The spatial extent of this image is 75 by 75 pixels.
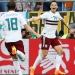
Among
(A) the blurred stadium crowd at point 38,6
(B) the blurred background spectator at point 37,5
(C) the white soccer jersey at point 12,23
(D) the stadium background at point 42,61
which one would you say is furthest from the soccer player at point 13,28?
(B) the blurred background spectator at point 37,5

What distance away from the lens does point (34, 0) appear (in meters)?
14.8

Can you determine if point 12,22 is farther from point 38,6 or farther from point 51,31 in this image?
point 38,6

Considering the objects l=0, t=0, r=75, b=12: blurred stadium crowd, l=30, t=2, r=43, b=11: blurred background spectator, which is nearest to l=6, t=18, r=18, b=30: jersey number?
l=0, t=0, r=75, b=12: blurred stadium crowd

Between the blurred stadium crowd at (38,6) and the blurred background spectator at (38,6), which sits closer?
the blurred stadium crowd at (38,6)

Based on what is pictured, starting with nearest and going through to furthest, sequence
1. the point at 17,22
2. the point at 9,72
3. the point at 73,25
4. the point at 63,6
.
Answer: the point at 17,22, the point at 9,72, the point at 73,25, the point at 63,6

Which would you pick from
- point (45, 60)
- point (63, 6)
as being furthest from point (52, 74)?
point (63, 6)

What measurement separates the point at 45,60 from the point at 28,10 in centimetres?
257

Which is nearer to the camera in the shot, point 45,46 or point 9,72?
point 45,46

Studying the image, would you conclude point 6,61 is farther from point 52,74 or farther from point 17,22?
point 17,22

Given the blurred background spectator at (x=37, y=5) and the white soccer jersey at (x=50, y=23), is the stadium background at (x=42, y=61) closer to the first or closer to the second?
the white soccer jersey at (x=50, y=23)

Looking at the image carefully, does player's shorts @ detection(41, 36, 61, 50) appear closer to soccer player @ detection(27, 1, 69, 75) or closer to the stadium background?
soccer player @ detection(27, 1, 69, 75)

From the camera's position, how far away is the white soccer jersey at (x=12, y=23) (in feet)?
36.2

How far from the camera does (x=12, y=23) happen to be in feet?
36.2

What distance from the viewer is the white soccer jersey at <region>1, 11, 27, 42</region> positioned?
11.0 meters
